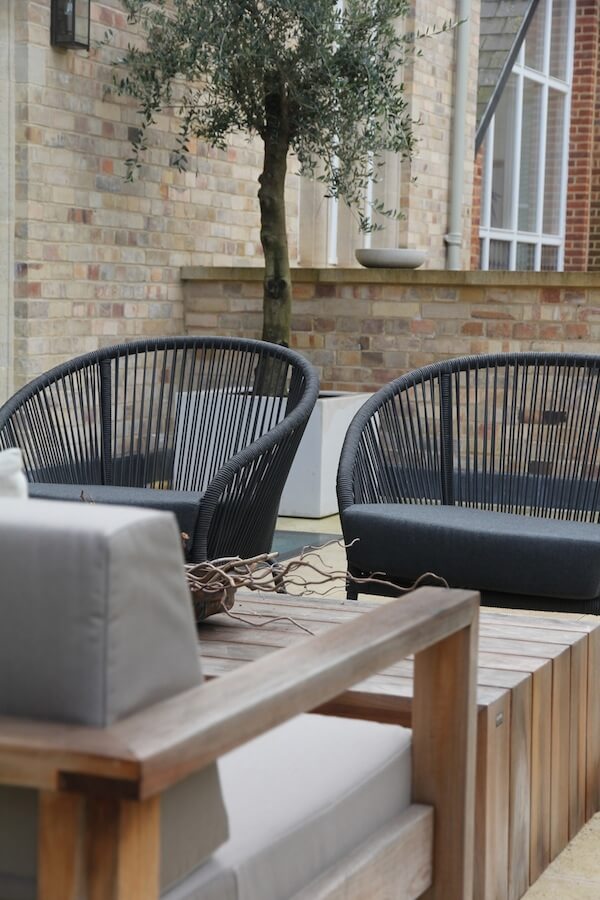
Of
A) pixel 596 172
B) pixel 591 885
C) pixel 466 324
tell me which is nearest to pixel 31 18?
pixel 466 324

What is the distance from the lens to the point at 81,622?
50.4 inches

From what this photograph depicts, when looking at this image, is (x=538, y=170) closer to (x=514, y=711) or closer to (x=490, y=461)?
(x=490, y=461)

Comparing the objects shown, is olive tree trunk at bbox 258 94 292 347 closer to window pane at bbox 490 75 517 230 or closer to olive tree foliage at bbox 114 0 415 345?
olive tree foliage at bbox 114 0 415 345

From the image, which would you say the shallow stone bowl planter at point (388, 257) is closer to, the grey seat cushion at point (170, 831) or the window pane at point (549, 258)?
the window pane at point (549, 258)

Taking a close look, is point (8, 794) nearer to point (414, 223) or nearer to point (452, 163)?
point (414, 223)

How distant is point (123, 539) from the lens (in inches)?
50.6

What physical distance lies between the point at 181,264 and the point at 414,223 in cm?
264

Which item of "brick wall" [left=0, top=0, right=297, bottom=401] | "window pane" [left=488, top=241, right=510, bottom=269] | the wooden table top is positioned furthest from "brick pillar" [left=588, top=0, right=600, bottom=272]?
the wooden table top

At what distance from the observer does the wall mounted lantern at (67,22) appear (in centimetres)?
627

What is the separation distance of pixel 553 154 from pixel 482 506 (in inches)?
361

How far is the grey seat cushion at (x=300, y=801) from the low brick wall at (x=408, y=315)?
16.7 feet

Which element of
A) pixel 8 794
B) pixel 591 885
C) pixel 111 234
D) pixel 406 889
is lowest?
pixel 591 885

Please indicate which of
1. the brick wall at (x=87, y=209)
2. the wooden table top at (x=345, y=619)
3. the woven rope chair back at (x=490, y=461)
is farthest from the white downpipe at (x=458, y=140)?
the wooden table top at (x=345, y=619)

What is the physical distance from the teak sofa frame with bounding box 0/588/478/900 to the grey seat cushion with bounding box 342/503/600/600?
1.45 m
